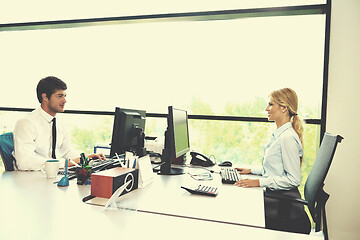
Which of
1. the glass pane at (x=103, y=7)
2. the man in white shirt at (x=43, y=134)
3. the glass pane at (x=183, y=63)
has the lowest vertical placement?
the man in white shirt at (x=43, y=134)

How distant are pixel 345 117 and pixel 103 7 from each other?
3004mm

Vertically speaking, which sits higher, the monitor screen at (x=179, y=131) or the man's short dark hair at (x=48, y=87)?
the man's short dark hair at (x=48, y=87)

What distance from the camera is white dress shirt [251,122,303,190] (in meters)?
1.87

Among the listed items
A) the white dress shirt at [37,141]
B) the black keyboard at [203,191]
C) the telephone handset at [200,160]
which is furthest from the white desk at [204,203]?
the white dress shirt at [37,141]

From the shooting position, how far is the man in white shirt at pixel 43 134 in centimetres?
203

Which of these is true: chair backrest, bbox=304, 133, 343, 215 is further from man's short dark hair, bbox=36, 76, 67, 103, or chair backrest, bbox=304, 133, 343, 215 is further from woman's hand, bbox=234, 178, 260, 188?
man's short dark hair, bbox=36, 76, 67, 103

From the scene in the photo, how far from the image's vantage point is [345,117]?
8.59 ft

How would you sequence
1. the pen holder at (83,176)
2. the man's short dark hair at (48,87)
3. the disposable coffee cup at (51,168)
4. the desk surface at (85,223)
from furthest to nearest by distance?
the man's short dark hair at (48,87) < the disposable coffee cup at (51,168) < the pen holder at (83,176) < the desk surface at (85,223)

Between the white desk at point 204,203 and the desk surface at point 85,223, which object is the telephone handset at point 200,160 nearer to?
the white desk at point 204,203

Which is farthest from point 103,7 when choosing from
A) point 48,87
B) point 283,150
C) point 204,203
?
point 204,203

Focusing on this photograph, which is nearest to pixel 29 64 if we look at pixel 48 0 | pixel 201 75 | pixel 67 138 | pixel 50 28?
pixel 50 28

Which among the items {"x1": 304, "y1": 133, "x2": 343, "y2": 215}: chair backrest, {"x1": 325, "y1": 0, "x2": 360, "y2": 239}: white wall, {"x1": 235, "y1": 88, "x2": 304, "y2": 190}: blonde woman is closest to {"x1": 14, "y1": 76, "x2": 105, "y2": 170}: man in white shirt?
{"x1": 235, "y1": 88, "x2": 304, "y2": 190}: blonde woman

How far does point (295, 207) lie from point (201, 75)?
5.82ft

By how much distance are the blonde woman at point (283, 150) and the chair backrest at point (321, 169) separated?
0.11m
